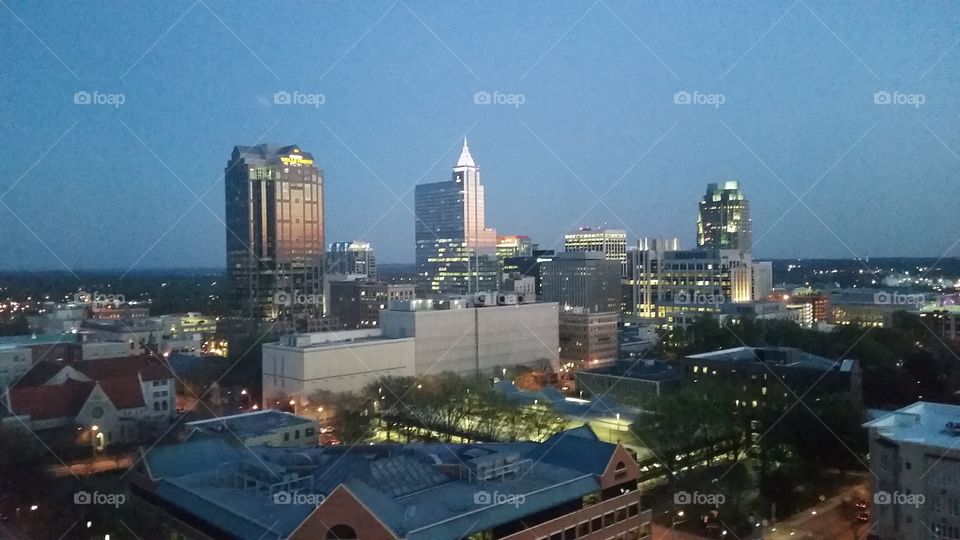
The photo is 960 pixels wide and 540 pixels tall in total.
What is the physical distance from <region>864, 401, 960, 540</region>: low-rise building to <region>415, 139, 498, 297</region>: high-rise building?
33235 millimetres

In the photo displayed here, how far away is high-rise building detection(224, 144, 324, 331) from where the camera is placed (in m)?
33.8

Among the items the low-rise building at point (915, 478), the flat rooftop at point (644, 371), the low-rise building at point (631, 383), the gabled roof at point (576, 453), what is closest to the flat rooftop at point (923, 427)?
the low-rise building at point (915, 478)

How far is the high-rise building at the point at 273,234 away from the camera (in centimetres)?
3385

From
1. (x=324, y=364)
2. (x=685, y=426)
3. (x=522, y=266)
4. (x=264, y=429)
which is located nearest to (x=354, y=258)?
(x=522, y=266)

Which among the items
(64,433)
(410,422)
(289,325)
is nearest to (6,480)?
(64,433)

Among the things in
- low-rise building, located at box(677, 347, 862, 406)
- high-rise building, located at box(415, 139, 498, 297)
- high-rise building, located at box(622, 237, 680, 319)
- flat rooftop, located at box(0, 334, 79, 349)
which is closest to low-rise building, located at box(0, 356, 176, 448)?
flat rooftop, located at box(0, 334, 79, 349)

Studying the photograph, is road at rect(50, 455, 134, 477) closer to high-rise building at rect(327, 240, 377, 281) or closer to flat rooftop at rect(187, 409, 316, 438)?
flat rooftop at rect(187, 409, 316, 438)

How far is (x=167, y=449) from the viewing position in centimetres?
880

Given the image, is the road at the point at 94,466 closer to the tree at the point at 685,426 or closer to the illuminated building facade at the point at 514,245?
the tree at the point at 685,426

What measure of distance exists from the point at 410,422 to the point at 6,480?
6382 millimetres

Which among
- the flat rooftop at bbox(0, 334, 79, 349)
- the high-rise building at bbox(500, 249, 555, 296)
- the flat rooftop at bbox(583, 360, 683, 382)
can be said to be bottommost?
A: the flat rooftop at bbox(583, 360, 683, 382)

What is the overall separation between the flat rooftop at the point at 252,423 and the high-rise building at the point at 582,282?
22847mm

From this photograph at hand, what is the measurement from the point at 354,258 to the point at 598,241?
54.0ft

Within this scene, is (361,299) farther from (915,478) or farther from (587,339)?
(915,478)
